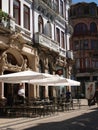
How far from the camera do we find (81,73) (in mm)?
70500

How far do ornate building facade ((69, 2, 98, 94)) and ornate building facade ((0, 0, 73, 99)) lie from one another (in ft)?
98.1

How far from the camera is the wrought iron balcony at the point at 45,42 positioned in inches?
1223

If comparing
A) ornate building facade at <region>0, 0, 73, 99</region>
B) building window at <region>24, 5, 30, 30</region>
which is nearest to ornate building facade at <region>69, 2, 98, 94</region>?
ornate building facade at <region>0, 0, 73, 99</region>

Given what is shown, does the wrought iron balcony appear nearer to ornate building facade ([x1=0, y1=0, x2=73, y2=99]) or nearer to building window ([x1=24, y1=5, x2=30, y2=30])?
ornate building facade ([x1=0, y1=0, x2=73, y2=99])

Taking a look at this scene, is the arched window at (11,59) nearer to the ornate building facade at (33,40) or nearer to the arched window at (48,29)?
the ornate building facade at (33,40)

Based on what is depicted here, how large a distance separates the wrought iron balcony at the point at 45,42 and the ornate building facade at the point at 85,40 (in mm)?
34947

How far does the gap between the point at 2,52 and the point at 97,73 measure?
148 feet

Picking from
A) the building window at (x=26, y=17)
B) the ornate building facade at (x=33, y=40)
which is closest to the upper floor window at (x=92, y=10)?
the ornate building facade at (x=33, y=40)

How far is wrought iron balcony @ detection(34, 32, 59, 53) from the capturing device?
31073 millimetres

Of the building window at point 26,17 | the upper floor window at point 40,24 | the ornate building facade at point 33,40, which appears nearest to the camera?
the ornate building facade at point 33,40

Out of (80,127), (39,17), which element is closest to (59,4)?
(39,17)

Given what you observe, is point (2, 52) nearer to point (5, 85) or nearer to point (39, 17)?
point (5, 85)

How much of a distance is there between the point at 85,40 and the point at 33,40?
4212 cm

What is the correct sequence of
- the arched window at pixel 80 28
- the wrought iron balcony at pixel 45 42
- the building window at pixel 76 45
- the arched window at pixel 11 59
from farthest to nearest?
the building window at pixel 76 45 < the arched window at pixel 80 28 < the wrought iron balcony at pixel 45 42 < the arched window at pixel 11 59
